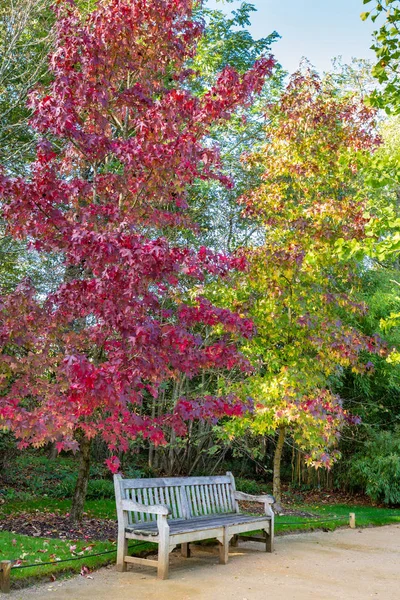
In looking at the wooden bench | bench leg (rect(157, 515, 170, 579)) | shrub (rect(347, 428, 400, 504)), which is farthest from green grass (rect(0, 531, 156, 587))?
shrub (rect(347, 428, 400, 504))

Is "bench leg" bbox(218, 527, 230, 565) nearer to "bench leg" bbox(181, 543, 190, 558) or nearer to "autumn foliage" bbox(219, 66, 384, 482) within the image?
"bench leg" bbox(181, 543, 190, 558)

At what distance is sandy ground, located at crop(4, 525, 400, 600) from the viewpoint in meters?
4.96

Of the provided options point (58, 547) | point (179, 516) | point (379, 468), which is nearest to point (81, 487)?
point (58, 547)

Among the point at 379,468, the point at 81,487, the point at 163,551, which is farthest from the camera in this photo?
the point at 379,468

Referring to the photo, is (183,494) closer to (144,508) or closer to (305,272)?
(144,508)

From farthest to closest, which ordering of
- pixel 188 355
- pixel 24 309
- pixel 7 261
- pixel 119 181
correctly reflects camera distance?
pixel 7 261
pixel 119 181
pixel 188 355
pixel 24 309

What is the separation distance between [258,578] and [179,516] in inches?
46.9

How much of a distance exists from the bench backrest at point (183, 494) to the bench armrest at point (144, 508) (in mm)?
96

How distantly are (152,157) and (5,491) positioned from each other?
717 cm

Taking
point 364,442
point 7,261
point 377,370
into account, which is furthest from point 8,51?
point 364,442

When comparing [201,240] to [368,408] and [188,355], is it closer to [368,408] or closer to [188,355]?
[368,408]

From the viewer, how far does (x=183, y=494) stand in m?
6.63

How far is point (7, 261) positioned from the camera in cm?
1141

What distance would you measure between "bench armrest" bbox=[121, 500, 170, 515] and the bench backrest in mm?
96
